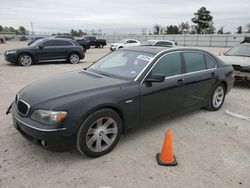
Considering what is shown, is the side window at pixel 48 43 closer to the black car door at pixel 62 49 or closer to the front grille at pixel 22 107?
the black car door at pixel 62 49

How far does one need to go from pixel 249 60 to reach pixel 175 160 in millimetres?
6003

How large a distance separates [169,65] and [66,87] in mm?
1898

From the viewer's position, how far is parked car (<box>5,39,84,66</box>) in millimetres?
Answer: 11609

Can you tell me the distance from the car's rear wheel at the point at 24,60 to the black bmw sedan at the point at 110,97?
873cm

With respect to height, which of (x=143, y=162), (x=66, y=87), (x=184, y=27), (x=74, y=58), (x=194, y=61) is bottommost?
(x=143, y=162)

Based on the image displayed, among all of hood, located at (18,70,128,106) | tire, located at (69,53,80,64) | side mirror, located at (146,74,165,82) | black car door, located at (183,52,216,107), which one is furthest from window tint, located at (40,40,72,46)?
→ side mirror, located at (146,74,165,82)

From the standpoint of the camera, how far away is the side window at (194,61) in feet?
14.5

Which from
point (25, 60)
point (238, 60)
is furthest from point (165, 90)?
point (25, 60)

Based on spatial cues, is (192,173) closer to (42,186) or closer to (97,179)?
(97,179)

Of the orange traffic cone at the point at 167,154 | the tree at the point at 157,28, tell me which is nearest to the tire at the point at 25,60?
the orange traffic cone at the point at 167,154

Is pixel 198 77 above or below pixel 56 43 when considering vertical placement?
below

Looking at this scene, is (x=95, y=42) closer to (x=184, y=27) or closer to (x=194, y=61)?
(x=194, y=61)

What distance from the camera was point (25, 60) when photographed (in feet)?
→ 38.5

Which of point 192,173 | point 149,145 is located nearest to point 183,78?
point 149,145
